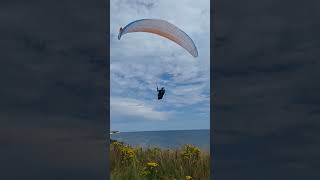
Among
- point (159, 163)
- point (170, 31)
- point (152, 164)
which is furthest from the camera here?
point (159, 163)

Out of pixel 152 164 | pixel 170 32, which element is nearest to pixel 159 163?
pixel 152 164

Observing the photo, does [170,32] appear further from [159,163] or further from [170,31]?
[159,163]

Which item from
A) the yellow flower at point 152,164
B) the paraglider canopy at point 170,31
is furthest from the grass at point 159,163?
the paraglider canopy at point 170,31

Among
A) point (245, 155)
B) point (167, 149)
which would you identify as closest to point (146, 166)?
point (167, 149)

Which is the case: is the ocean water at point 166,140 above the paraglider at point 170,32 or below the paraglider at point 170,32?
below

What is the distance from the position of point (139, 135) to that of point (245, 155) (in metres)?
5.04

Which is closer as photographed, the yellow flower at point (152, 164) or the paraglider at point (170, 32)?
the paraglider at point (170, 32)

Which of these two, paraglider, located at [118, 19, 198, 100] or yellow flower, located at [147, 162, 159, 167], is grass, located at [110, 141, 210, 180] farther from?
paraglider, located at [118, 19, 198, 100]

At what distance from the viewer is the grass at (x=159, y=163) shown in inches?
352

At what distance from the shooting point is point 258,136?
5.34 metres

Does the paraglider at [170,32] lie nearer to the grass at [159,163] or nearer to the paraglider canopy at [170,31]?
the paraglider canopy at [170,31]

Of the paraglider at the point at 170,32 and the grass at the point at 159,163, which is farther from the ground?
the paraglider at the point at 170,32

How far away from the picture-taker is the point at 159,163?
30.2 feet

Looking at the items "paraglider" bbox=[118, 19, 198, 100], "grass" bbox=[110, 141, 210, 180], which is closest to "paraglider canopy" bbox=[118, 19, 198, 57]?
"paraglider" bbox=[118, 19, 198, 100]
